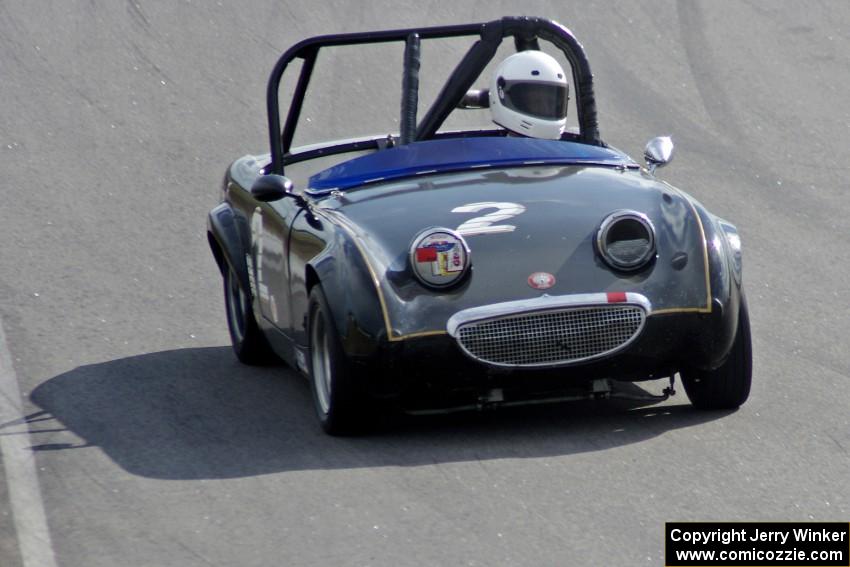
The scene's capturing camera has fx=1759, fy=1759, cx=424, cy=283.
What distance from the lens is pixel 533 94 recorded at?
26.1 ft

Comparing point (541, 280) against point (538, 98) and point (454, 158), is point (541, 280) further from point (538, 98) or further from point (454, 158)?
point (538, 98)

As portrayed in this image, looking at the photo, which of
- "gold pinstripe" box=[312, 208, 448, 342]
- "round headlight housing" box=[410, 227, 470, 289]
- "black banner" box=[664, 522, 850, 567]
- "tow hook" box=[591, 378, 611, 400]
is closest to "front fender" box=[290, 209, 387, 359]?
"gold pinstripe" box=[312, 208, 448, 342]

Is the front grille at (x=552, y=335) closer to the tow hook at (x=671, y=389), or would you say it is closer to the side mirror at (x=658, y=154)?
the tow hook at (x=671, y=389)

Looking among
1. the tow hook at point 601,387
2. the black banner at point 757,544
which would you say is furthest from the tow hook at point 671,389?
the black banner at point 757,544

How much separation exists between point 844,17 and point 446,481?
12.2 m

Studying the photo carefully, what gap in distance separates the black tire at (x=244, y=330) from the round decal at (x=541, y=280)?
2247mm

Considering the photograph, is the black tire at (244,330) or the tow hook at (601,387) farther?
the black tire at (244,330)

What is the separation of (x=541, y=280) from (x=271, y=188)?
1475 mm

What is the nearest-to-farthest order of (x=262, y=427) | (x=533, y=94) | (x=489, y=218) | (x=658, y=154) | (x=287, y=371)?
(x=489, y=218), (x=262, y=427), (x=658, y=154), (x=533, y=94), (x=287, y=371)

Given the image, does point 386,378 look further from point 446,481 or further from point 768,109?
point 768,109

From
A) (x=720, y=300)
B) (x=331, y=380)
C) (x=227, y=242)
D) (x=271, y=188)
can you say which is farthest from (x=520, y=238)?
(x=227, y=242)

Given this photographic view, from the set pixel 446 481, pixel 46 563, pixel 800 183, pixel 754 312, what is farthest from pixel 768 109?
pixel 46 563

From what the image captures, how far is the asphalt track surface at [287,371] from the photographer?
548 cm

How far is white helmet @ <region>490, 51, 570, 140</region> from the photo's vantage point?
7918 millimetres
